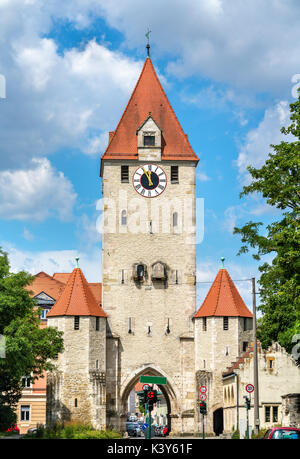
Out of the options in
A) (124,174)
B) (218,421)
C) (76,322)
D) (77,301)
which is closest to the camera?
(218,421)

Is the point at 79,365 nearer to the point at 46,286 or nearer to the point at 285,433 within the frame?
the point at 46,286

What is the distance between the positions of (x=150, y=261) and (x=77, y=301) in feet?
20.9

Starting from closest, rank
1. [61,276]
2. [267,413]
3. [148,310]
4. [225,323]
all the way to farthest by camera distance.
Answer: [267,413]
[225,323]
[148,310]
[61,276]

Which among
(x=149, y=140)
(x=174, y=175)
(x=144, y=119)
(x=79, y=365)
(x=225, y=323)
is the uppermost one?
(x=144, y=119)

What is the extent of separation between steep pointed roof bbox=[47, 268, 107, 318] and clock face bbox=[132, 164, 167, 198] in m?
7.72

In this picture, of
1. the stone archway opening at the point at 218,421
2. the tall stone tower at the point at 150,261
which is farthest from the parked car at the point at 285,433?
the tall stone tower at the point at 150,261

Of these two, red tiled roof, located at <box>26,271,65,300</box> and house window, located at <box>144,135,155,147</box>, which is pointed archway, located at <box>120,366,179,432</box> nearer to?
house window, located at <box>144,135,155,147</box>

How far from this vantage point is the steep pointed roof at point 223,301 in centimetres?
5478

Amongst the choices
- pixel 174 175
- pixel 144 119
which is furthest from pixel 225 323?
pixel 144 119

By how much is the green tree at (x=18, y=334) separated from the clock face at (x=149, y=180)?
53.0 ft

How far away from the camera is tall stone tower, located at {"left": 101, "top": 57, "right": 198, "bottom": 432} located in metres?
55.6

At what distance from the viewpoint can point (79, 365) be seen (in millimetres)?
53188
